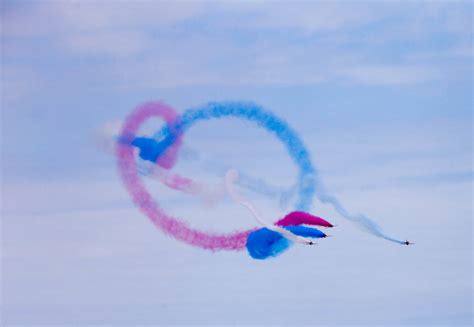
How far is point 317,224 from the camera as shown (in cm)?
3625

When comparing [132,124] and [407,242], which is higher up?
[132,124]

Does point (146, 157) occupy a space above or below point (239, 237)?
above

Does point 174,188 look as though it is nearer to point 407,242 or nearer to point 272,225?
point 272,225

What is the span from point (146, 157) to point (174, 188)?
1.73 meters

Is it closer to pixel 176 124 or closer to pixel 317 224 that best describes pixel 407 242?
pixel 317 224

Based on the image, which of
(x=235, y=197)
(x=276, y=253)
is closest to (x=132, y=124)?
(x=235, y=197)

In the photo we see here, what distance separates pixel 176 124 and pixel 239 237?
5297mm

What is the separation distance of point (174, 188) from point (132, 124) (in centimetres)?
316

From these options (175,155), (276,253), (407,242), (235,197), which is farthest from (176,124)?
(407,242)

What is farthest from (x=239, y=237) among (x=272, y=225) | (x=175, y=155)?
(x=175, y=155)

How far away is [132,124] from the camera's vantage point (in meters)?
36.6

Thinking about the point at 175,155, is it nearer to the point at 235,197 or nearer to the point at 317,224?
the point at 235,197

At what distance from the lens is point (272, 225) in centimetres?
3694

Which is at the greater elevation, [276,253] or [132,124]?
[132,124]
